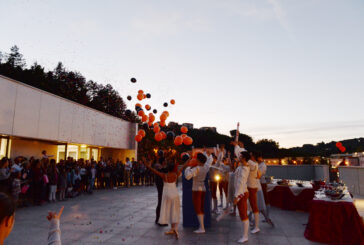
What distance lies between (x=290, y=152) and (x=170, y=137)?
40.3 meters

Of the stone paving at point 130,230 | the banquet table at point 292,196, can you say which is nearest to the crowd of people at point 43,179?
the stone paving at point 130,230

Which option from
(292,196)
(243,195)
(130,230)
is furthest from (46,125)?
(292,196)

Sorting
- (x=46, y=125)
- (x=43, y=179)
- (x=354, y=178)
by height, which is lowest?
(x=354, y=178)

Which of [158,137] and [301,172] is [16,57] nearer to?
[158,137]

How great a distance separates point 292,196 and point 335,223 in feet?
13.1

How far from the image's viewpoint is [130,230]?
5.72 meters

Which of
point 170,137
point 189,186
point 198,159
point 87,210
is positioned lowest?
point 87,210

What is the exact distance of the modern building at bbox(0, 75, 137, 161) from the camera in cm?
1100

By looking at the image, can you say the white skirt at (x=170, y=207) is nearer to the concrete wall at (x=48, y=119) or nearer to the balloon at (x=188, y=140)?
the balloon at (x=188, y=140)

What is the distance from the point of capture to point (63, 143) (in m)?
15.1

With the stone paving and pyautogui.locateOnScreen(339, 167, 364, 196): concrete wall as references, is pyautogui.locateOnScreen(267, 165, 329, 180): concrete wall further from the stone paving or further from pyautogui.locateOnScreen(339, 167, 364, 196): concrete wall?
the stone paving

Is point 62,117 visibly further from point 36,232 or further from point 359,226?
point 359,226

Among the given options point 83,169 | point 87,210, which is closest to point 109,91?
point 83,169

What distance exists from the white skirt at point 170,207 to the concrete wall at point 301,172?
45.9ft
